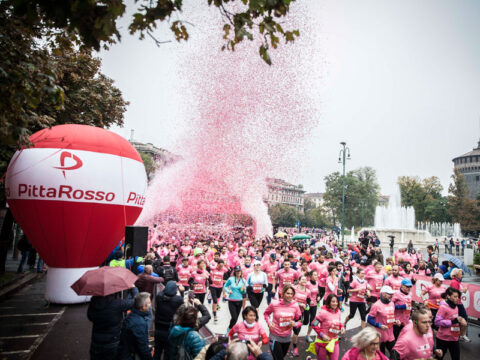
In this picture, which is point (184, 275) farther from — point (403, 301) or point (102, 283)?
point (403, 301)

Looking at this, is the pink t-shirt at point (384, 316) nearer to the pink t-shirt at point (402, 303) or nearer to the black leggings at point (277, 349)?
the pink t-shirt at point (402, 303)

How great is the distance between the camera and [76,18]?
3754 mm

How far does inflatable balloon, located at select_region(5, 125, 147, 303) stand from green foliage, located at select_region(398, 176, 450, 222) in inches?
A: 2752

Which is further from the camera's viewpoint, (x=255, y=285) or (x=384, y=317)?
(x=255, y=285)

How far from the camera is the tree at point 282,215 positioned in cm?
7731

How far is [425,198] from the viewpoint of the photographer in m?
72.1

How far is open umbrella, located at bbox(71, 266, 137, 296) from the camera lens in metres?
4.84

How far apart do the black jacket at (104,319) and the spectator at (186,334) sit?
1.34m

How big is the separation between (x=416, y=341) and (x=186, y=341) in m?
3.05

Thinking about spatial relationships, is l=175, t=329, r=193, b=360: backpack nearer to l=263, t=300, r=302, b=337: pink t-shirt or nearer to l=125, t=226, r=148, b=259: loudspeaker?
l=263, t=300, r=302, b=337: pink t-shirt

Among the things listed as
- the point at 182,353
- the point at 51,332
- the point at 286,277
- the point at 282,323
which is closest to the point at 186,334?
the point at 182,353

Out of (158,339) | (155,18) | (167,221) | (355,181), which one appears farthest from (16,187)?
(355,181)

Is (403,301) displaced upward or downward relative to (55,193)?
downward

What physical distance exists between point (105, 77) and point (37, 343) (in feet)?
39.2
